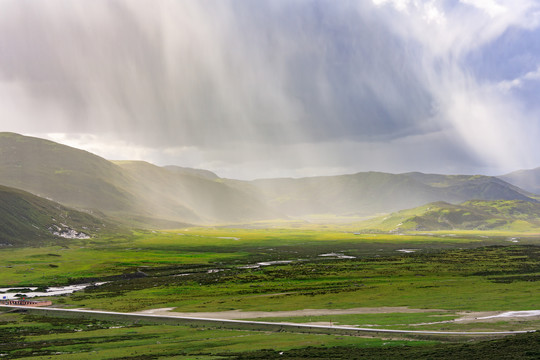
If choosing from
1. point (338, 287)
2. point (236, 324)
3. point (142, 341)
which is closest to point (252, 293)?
point (338, 287)

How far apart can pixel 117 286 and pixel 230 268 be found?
4424 cm

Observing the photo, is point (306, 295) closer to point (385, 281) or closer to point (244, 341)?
point (385, 281)

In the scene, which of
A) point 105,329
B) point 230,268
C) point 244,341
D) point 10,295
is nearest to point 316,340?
point 244,341

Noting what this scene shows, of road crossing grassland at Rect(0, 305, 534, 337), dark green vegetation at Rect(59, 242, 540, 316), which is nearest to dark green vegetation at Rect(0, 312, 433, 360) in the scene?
road crossing grassland at Rect(0, 305, 534, 337)

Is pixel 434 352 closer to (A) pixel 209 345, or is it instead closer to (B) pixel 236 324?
(A) pixel 209 345

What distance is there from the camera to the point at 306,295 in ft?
309

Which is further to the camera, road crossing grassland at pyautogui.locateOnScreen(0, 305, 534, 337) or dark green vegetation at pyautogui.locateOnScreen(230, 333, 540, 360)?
Result: road crossing grassland at pyautogui.locateOnScreen(0, 305, 534, 337)

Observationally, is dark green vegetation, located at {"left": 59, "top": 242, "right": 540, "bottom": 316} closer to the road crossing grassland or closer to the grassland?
the grassland

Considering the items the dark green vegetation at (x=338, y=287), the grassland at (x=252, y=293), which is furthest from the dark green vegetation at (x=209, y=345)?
the dark green vegetation at (x=338, y=287)

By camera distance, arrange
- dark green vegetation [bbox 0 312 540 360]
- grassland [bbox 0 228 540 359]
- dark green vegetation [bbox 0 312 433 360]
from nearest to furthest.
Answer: dark green vegetation [bbox 0 312 540 360] < dark green vegetation [bbox 0 312 433 360] < grassland [bbox 0 228 540 359]

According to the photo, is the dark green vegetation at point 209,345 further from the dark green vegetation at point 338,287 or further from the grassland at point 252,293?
the dark green vegetation at point 338,287

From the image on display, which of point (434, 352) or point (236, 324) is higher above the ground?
point (434, 352)

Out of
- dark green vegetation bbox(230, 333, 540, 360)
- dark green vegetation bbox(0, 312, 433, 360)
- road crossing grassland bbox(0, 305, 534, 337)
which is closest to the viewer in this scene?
dark green vegetation bbox(230, 333, 540, 360)

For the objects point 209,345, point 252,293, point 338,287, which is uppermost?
point 209,345
